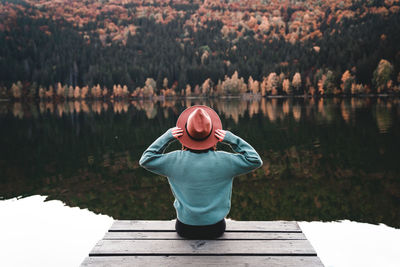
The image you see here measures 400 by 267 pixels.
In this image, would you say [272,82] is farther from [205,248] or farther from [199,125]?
[199,125]

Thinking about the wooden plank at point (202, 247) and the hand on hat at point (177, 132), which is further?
the wooden plank at point (202, 247)

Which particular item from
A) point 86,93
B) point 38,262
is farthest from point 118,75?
point 38,262

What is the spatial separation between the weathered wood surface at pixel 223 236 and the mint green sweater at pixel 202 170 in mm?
576

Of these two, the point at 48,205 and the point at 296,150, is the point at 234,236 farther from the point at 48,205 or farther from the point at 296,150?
the point at 296,150

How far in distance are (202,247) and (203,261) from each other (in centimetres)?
30

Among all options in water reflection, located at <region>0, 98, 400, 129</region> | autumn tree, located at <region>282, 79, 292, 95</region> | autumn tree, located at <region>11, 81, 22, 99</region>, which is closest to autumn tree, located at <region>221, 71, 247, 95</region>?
autumn tree, located at <region>282, 79, 292, 95</region>

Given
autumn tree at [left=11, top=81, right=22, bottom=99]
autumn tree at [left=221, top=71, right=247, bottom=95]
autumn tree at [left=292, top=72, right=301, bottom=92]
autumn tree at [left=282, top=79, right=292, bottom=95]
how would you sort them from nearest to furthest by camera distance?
autumn tree at [left=292, top=72, right=301, bottom=92] < autumn tree at [left=282, top=79, right=292, bottom=95] < autumn tree at [left=221, top=71, right=247, bottom=95] < autumn tree at [left=11, top=81, right=22, bottom=99]

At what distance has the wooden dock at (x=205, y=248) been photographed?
3.78 meters

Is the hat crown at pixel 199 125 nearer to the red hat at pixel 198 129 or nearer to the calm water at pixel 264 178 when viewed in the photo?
the red hat at pixel 198 129

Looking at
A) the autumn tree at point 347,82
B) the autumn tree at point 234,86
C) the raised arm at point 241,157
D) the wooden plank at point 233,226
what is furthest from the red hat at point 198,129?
the autumn tree at point 234,86

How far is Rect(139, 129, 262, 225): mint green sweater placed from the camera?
3756 millimetres

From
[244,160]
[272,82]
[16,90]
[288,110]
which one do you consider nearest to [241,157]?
[244,160]

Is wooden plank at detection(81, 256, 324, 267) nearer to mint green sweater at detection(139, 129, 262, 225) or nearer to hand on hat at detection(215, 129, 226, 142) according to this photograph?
mint green sweater at detection(139, 129, 262, 225)

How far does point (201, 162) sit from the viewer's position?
147 inches
